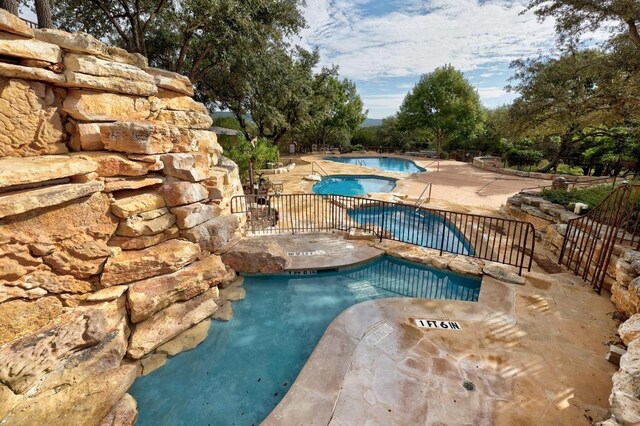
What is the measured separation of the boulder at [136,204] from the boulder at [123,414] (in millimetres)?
2566

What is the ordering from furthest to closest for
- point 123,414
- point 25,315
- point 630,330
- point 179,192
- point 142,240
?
point 179,192
point 142,240
point 25,315
point 123,414
point 630,330

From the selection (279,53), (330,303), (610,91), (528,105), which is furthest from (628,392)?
(279,53)

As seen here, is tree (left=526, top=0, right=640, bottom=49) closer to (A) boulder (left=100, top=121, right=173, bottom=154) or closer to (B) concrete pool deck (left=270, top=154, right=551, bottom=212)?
(B) concrete pool deck (left=270, top=154, right=551, bottom=212)

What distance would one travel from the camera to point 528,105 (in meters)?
12.1

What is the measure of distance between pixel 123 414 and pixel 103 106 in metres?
→ 4.32

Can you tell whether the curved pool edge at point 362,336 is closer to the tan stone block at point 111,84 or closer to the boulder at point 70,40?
the tan stone block at point 111,84

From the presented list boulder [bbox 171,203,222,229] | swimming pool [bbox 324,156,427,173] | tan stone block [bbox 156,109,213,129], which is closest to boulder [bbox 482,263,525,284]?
boulder [bbox 171,203,222,229]

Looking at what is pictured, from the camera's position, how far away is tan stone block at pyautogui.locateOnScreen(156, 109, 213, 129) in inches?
199

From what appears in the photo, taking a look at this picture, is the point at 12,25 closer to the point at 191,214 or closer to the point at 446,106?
the point at 191,214

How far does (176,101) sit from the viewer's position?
5.33 metres

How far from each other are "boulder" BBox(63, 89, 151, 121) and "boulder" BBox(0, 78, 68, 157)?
0.20 metres

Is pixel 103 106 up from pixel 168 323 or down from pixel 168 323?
up

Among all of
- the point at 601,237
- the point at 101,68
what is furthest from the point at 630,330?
the point at 101,68

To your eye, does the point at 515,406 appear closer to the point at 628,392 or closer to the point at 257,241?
the point at 628,392
